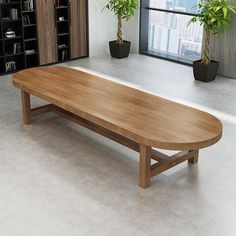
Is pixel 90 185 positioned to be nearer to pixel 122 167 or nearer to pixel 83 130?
pixel 122 167

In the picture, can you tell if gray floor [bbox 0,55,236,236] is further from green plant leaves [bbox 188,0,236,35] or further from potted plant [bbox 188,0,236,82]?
green plant leaves [bbox 188,0,236,35]

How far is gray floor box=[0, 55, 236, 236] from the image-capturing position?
296 cm

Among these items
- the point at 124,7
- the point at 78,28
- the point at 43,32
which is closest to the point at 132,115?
the point at 43,32

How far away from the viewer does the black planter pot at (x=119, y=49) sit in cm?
721

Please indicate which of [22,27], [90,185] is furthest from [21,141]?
[22,27]

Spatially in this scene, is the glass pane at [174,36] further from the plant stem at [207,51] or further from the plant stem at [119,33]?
the plant stem at [207,51]

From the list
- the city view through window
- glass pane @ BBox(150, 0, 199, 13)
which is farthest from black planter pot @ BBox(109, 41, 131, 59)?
glass pane @ BBox(150, 0, 199, 13)

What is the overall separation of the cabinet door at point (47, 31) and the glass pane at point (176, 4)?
1.88 m

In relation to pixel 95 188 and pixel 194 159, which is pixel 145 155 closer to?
pixel 95 188

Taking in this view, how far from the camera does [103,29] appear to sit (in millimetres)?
7469

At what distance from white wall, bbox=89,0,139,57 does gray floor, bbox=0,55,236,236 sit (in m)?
2.86

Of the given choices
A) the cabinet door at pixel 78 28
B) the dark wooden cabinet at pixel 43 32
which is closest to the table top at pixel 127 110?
the dark wooden cabinet at pixel 43 32

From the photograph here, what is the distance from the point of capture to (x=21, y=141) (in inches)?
165

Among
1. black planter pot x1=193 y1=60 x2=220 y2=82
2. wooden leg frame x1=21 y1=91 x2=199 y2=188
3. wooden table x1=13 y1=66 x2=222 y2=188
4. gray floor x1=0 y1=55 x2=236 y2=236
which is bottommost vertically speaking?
gray floor x1=0 y1=55 x2=236 y2=236
